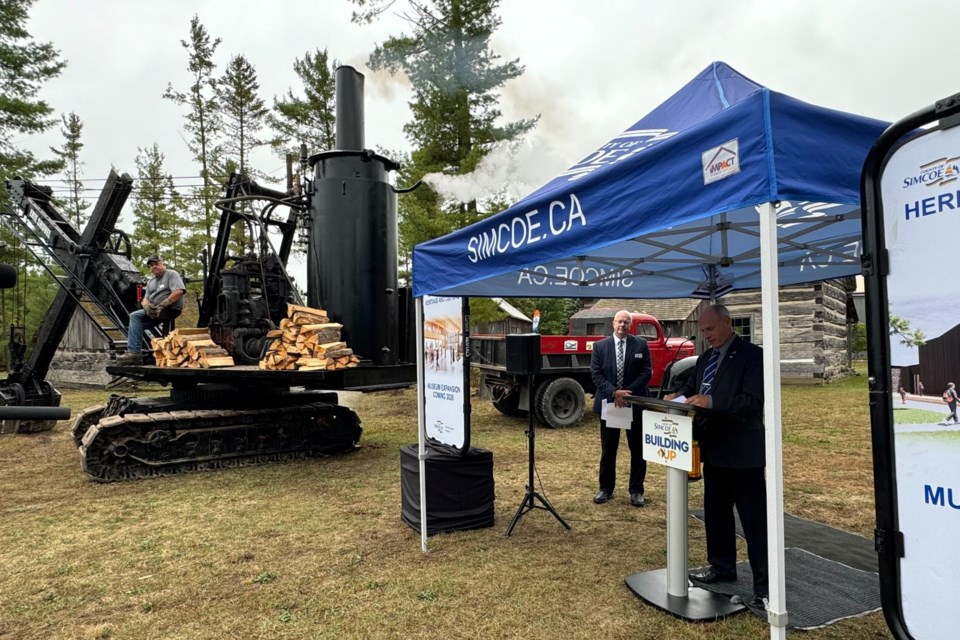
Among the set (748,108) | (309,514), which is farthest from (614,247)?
(309,514)

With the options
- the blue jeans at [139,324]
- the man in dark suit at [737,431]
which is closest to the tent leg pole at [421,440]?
the man in dark suit at [737,431]

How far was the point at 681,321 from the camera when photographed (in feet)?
71.1

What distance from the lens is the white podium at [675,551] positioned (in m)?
3.48

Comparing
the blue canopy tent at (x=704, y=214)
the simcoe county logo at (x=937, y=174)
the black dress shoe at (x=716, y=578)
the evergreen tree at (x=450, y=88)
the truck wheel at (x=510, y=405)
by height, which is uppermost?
the evergreen tree at (x=450, y=88)

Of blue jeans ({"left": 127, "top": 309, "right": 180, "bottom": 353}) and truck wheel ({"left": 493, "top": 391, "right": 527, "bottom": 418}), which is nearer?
blue jeans ({"left": 127, "top": 309, "right": 180, "bottom": 353})

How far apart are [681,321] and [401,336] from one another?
52.3 feet

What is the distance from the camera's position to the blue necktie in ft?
12.4

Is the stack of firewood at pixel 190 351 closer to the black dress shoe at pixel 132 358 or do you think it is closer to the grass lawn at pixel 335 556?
the black dress shoe at pixel 132 358

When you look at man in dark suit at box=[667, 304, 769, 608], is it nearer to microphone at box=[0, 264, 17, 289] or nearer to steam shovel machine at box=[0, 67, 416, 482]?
microphone at box=[0, 264, 17, 289]

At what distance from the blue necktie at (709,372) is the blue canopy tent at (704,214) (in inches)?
36.1

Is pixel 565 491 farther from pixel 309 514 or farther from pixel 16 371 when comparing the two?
pixel 16 371

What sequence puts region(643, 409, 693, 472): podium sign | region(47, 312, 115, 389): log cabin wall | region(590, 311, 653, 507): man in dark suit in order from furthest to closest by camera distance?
region(47, 312, 115, 389): log cabin wall < region(590, 311, 653, 507): man in dark suit < region(643, 409, 693, 472): podium sign

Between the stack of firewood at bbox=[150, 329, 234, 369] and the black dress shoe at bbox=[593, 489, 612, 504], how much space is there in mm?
4888

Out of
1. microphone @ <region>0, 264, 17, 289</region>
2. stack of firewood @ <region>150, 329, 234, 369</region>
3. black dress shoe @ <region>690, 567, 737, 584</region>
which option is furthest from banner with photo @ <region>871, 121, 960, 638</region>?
stack of firewood @ <region>150, 329, 234, 369</region>
